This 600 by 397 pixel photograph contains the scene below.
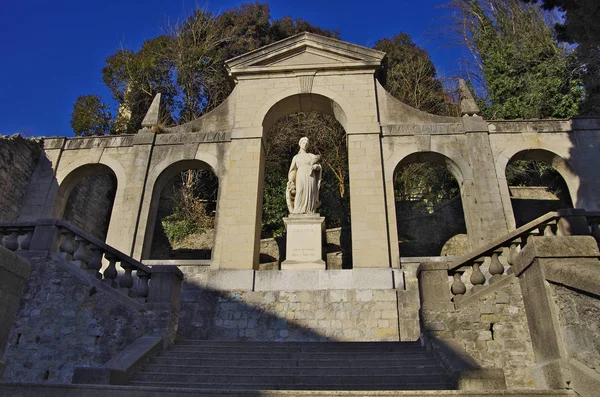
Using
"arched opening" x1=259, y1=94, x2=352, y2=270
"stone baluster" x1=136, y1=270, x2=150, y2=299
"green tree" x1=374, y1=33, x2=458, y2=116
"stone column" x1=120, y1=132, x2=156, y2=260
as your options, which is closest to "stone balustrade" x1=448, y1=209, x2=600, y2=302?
"stone baluster" x1=136, y1=270, x2=150, y2=299

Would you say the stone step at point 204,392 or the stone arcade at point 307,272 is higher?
the stone arcade at point 307,272

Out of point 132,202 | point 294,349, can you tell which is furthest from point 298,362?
point 132,202

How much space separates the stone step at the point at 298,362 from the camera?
5.74 m

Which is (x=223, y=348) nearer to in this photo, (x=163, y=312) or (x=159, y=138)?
(x=163, y=312)

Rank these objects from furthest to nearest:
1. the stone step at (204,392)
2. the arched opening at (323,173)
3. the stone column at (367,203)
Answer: the arched opening at (323,173) < the stone column at (367,203) < the stone step at (204,392)

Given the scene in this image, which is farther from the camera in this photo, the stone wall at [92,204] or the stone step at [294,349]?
the stone wall at [92,204]

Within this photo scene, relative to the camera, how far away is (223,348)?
22.0 ft

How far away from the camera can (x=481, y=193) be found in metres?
11.2

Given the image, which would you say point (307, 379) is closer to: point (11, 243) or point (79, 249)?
point (79, 249)

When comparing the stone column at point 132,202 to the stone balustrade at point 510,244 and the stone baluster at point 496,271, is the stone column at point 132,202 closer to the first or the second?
the stone balustrade at point 510,244

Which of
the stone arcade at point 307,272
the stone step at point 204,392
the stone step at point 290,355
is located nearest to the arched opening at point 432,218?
the stone arcade at point 307,272

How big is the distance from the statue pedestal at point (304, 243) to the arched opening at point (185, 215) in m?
3.51

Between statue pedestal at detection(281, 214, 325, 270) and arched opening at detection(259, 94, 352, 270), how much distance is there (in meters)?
3.24

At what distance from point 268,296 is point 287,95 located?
18.6 feet
